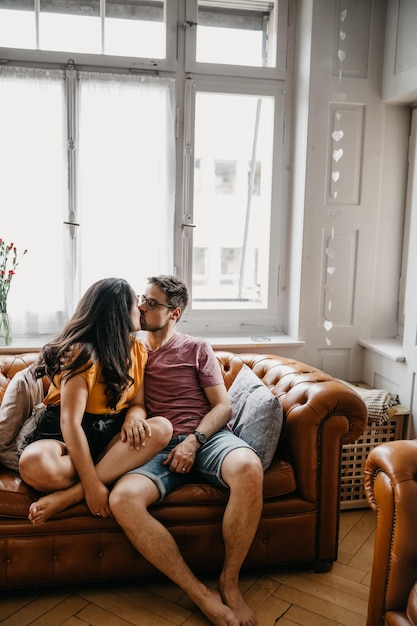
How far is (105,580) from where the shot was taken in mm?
2135

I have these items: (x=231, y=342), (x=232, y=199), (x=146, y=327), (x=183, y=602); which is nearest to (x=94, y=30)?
(x=232, y=199)

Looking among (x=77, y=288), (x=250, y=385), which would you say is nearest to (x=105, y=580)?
(x=250, y=385)

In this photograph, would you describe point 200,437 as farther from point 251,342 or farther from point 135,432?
point 251,342

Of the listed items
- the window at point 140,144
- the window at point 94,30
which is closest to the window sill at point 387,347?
the window at point 140,144

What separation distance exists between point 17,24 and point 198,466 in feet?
7.96

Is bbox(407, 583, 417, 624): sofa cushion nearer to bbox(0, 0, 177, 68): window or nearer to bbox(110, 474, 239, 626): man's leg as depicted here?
bbox(110, 474, 239, 626): man's leg

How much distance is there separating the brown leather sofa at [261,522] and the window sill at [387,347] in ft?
2.08

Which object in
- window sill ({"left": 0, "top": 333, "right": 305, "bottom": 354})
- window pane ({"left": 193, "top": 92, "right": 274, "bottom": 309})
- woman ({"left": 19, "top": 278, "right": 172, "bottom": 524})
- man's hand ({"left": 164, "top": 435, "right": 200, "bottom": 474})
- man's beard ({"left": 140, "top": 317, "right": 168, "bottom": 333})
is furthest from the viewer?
window pane ({"left": 193, "top": 92, "right": 274, "bottom": 309})

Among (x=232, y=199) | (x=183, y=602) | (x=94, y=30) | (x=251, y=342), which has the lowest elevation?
(x=183, y=602)

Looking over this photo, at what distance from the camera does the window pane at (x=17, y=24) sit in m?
2.96

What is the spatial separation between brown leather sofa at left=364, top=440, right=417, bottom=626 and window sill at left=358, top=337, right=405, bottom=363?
1200mm

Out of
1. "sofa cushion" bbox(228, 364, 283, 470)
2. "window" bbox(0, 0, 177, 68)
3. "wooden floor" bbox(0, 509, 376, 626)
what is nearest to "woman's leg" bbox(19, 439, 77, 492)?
"wooden floor" bbox(0, 509, 376, 626)

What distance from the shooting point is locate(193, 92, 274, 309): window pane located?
3.27 meters

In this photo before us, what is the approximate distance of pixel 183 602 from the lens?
2.09m
